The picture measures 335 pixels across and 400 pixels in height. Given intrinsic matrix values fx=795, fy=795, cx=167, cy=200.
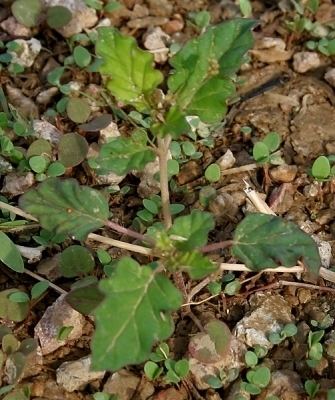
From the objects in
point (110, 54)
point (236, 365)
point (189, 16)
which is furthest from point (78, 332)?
point (189, 16)

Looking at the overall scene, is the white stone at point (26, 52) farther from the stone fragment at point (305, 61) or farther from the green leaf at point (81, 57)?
the stone fragment at point (305, 61)

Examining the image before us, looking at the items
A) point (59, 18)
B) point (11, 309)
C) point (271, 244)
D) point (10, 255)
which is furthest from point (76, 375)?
point (59, 18)

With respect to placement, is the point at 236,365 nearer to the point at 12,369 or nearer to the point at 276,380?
the point at 276,380

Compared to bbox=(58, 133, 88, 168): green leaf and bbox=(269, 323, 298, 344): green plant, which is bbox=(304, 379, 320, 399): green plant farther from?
bbox=(58, 133, 88, 168): green leaf

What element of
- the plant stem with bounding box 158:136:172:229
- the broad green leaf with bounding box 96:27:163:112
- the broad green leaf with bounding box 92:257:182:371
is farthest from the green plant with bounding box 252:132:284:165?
the broad green leaf with bounding box 92:257:182:371

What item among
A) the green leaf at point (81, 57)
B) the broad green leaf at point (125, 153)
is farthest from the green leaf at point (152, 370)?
the green leaf at point (81, 57)

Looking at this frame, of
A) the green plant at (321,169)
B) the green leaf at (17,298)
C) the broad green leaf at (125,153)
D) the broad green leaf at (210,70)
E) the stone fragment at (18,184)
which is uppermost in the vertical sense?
the broad green leaf at (210,70)
